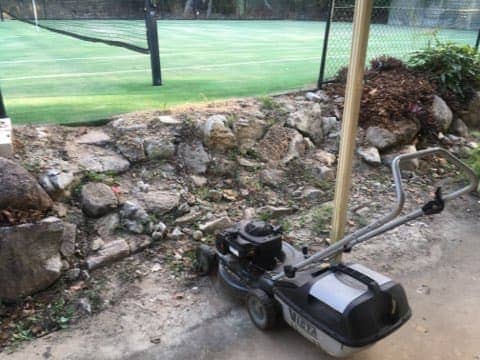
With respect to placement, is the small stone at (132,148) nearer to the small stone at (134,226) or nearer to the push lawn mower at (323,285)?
the small stone at (134,226)

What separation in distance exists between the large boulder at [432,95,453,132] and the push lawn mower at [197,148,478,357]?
2.73 m

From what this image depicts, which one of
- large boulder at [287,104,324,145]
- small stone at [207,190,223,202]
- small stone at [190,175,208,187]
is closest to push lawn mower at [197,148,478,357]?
small stone at [207,190,223,202]

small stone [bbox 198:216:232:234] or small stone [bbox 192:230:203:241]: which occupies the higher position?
small stone [bbox 198:216:232:234]

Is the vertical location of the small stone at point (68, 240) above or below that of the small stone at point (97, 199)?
below

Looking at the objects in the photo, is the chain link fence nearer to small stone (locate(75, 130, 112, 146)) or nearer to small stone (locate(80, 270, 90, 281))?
small stone (locate(75, 130, 112, 146))

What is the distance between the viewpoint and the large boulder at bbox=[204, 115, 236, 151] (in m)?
3.41

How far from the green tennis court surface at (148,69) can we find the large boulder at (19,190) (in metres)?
0.99

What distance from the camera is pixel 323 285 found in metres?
1.79

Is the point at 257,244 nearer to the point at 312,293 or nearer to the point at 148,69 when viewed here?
the point at 312,293

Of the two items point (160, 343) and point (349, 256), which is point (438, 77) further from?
point (160, 343)

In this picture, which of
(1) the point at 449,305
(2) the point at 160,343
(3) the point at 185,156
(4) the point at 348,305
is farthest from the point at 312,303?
(3) the point at 185,156

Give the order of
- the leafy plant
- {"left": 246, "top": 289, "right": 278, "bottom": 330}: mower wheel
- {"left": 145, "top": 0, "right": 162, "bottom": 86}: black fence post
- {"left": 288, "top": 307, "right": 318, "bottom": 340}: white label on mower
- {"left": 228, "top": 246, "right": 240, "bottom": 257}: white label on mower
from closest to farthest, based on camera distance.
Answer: {"left": 288, "top": 307, "right": 318, "bottom": 340}: white label on mower
{"left": 246, "top": 289, "right": 278, "bottom": 330}: mower wheel
{"left": 228, "top": 246, "right": 240, "bottom": 257}: white label on mower
the leafy plant
{"left": 145, "top": 0, "right": 162, "bottom": 86}: black fence post

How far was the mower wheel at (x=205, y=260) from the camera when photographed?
2527 mm

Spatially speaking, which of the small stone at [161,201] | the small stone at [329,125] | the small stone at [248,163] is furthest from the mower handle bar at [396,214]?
the small stone at [329,125]
